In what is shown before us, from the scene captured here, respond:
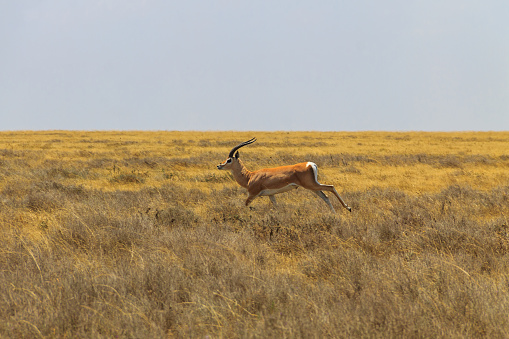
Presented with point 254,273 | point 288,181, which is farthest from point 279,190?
point 254,273

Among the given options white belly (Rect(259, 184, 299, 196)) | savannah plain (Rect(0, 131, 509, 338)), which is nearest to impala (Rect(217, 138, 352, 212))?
white belly (Rect(259, 184, 299, 196))

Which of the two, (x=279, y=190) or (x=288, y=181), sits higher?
(x=288, y=181)

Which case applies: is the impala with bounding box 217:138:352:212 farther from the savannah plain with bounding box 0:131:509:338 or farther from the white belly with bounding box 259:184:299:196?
the savannah plain with bounding box 0:131:509:338

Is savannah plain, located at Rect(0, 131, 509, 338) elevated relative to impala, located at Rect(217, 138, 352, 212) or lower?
lower

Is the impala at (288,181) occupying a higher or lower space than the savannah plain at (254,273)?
higher

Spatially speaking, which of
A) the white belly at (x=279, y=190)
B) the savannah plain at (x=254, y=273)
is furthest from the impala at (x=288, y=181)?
the savannah plain at (x=254, y=273)

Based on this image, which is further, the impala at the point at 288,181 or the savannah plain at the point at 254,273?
the impala at the point at 288,181

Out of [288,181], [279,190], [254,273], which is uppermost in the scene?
[288,181]

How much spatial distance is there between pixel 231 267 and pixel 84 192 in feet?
24.8

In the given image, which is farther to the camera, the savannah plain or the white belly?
the white belly

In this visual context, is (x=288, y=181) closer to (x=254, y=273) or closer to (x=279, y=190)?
(x=279, y=190)

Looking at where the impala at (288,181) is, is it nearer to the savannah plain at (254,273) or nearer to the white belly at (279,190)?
the white belly at (279,190)

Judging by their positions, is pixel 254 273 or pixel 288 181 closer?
pixel 254 273

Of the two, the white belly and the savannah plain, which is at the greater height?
the white belly
